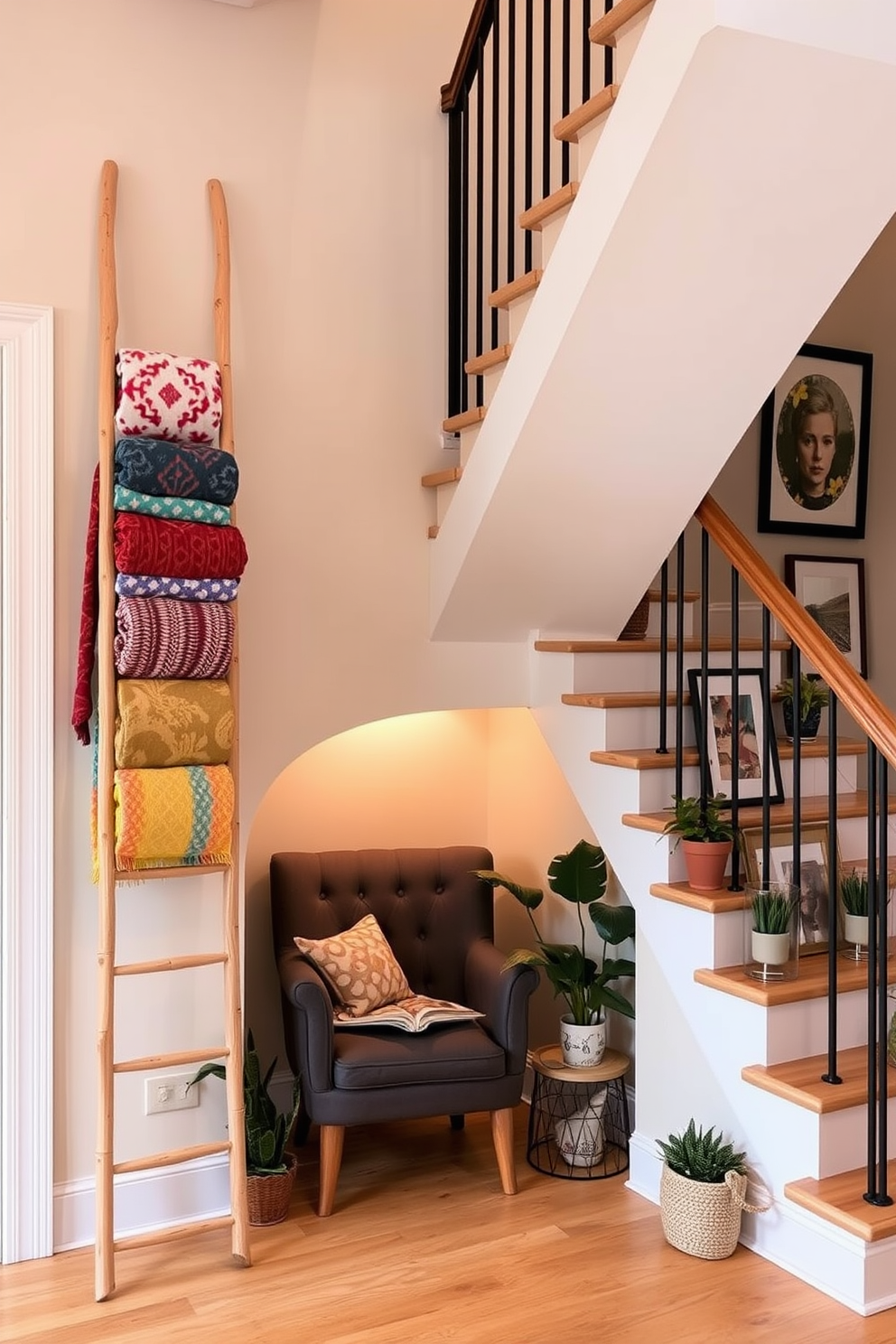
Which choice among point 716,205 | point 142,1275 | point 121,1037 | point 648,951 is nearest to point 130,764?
point 121,1037

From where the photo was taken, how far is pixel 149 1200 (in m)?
3.13

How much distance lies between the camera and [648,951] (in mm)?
3361

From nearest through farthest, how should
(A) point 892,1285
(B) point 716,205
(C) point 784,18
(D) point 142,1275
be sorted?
(C) point 784,18, (B) point 716,205, (A) point 892,1285, (D) point 142,1275

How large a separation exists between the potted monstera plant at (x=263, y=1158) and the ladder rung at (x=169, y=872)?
527 millimetres

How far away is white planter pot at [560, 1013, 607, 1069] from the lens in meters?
3.53

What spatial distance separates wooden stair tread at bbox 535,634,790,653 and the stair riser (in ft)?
0.05

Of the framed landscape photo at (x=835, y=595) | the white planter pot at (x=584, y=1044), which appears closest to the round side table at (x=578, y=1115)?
the white planter pot at (x=584, y=1044)

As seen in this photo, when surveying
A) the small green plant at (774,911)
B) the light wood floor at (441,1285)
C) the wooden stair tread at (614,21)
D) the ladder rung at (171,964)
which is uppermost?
the wooden stair tread at (614,21)

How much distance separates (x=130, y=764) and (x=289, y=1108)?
1561mm

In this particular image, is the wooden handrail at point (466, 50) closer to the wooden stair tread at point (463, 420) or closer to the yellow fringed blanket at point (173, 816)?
the wooden stair tread at point (463, 420)

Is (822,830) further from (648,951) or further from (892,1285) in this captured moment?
(892,1285)

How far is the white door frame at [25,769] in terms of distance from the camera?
3002 mm

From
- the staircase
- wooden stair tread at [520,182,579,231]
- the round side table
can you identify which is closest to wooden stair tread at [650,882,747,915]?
the staircase

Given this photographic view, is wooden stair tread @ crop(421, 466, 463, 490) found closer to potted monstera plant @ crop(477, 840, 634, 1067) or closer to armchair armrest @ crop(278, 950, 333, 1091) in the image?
potted monstera plant @ crop(477, 840, 634, 1067)
